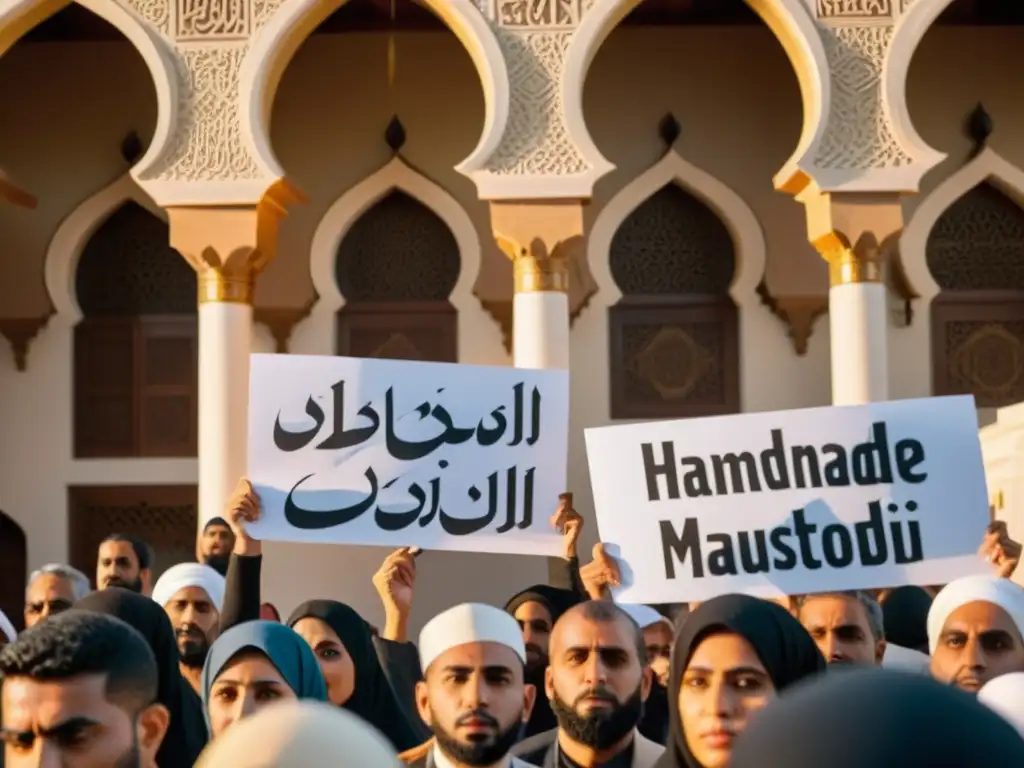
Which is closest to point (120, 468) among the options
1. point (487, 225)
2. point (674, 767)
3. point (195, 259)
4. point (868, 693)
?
point (195, 259)

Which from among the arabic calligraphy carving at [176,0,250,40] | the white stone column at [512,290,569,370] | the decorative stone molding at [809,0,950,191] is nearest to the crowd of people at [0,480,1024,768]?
the white stone column at [512,290,569,370]

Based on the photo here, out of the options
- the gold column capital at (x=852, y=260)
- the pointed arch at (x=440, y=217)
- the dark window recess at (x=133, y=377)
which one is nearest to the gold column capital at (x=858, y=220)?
the gold column capital at (x=852, y=260)

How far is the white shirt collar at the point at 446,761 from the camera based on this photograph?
3.23 meters

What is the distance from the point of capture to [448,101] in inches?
381

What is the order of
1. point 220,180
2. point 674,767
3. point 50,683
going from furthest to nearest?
point 220,180
point 674,767
point 50,683

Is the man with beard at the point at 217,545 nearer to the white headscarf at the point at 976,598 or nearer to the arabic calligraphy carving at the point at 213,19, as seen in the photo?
the arabic calligraphy carving at the point at 213,19

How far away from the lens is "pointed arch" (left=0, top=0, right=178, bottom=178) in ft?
26.6

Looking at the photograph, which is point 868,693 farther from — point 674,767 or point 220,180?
point 220,180

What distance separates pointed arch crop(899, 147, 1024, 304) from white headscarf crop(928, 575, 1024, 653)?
5.55 meters

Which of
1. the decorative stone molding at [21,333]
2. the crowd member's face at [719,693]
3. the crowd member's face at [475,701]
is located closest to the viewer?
the crowd member's face at [719,693]

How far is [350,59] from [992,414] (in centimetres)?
412

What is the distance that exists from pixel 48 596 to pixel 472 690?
232cm

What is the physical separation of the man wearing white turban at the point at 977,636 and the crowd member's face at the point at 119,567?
9.40 feet

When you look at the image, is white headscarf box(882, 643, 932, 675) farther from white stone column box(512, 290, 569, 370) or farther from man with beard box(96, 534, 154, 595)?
white stone column box(512, 290, 569, 370)
